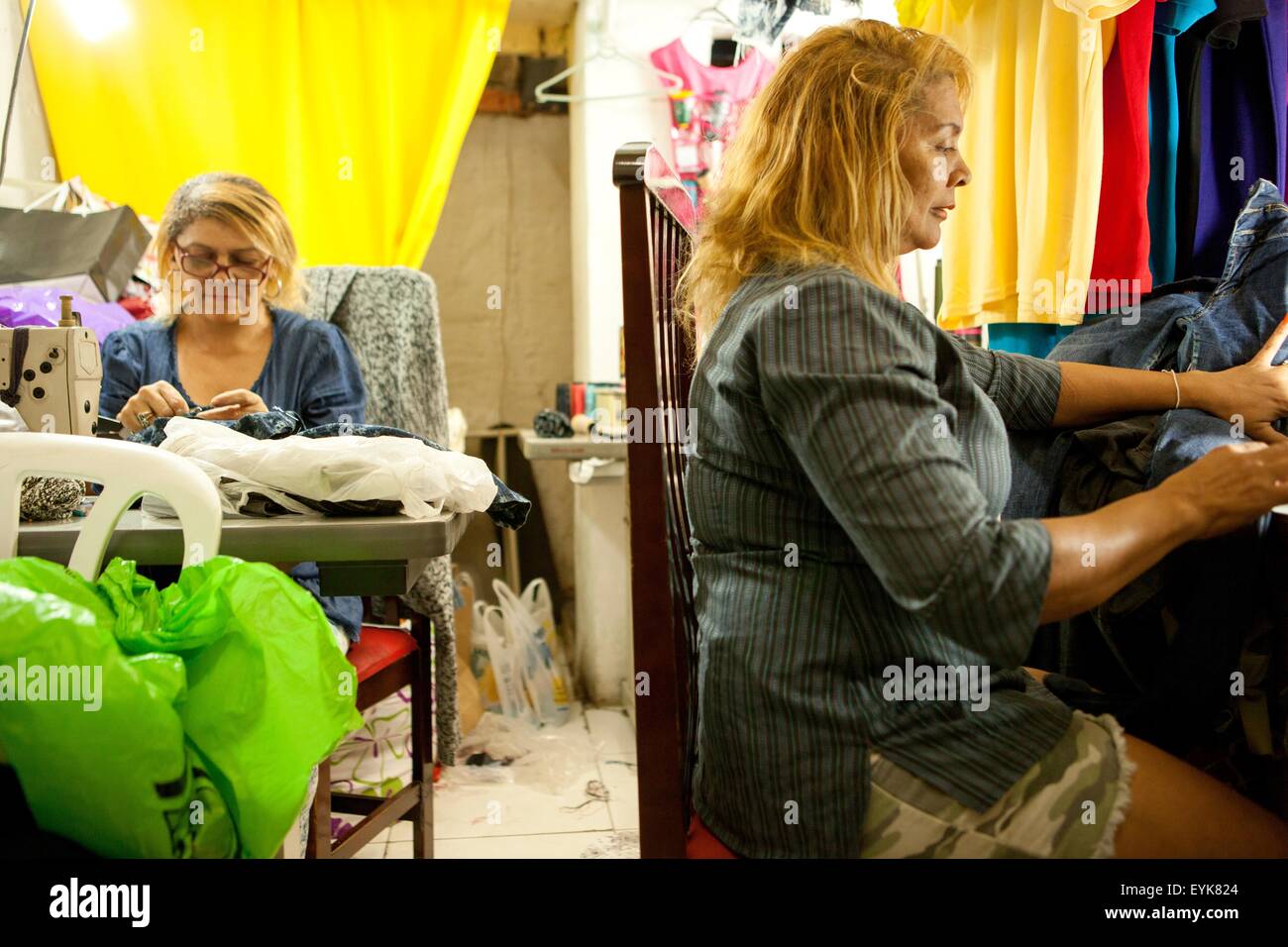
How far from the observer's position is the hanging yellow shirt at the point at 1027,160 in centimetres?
172

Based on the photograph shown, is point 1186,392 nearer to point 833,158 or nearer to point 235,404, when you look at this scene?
point 833,158

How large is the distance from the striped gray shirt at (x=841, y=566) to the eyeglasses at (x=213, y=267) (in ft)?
4.84

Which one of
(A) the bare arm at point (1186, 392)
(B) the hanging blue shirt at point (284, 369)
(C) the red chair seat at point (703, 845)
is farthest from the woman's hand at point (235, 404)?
(A) the bare arm at point (1186, 392)

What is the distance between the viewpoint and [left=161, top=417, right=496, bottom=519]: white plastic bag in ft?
3.70

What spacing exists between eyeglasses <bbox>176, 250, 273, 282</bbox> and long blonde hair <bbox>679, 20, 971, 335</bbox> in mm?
1425

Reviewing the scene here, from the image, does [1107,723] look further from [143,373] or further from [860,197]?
[143,373]

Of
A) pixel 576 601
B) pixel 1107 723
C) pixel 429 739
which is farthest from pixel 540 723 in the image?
pixel 1107 723

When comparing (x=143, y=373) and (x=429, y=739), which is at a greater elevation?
(x=143, y=373)

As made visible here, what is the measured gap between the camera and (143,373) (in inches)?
84.0

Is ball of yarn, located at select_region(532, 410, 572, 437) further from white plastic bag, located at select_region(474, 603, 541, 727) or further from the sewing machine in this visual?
the sewing machine

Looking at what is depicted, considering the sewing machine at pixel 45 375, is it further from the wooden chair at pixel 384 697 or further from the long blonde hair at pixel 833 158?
the long blonde hair at pixel 833 158

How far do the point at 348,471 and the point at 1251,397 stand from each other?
1101 mm

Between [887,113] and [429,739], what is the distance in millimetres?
1552

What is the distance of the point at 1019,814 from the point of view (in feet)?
2.79
